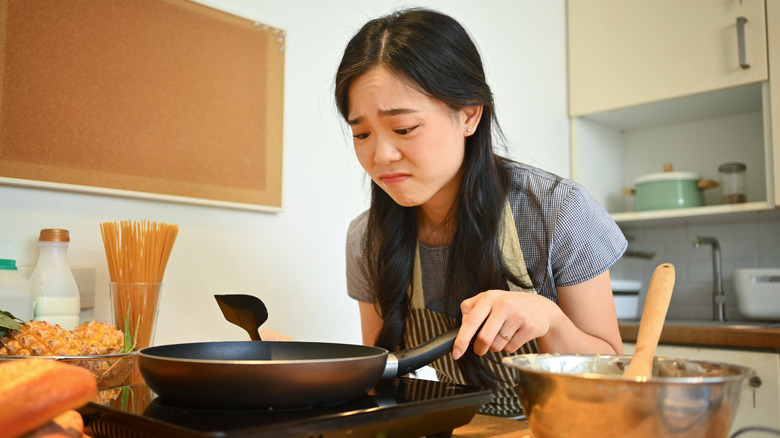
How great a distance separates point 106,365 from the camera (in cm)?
80

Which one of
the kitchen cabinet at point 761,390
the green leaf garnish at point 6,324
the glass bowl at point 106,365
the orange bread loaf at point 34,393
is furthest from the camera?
the kitchen cabinet at point 761,390

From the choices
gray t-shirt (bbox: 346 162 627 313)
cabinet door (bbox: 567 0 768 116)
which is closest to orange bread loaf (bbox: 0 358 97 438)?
gray t-shirt (bbox: 346 162 627 313)

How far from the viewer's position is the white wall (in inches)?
51.3

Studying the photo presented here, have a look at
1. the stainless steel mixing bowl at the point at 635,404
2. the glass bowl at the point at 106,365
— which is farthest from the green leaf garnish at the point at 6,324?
the stainless steel mixing bowl at the point at 635,404

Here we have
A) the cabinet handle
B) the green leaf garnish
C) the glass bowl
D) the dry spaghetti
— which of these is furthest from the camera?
the cabinet handle

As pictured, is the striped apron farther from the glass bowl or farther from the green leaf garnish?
the green leaf garnish

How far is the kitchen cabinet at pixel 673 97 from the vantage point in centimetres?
228

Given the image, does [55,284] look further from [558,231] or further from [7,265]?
[558,231]

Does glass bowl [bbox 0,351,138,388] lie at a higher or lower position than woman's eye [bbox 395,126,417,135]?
lower

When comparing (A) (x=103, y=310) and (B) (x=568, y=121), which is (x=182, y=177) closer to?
(A) (x=103, y=310)

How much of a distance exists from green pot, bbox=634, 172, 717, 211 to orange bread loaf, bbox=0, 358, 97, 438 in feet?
8.16

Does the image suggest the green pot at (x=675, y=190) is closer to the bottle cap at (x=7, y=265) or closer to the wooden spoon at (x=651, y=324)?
the wooden spoon at (x=651, y=324)

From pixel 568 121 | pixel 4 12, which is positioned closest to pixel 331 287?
pixel 4 12

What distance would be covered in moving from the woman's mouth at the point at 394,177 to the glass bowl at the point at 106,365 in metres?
0.50
